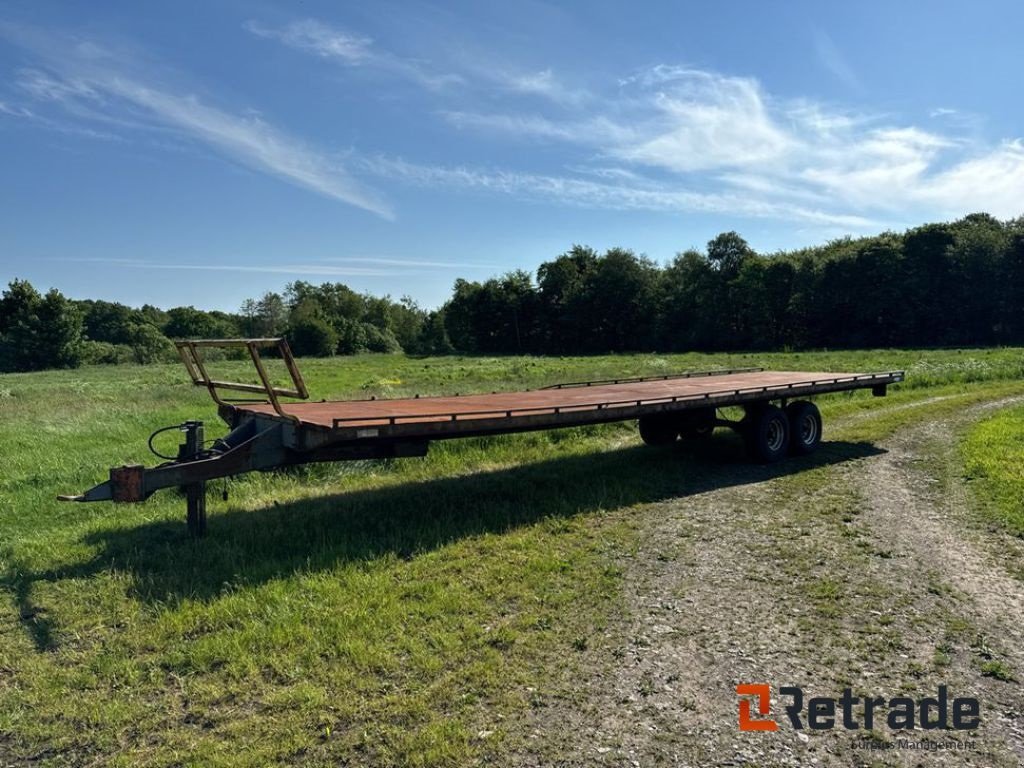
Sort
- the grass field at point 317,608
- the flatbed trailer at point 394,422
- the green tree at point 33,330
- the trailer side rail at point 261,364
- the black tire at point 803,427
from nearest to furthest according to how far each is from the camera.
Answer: the grass field at point 317,608, the trailer side rail at point 261,364, the flatbed trailer at point 394,422, the black tire at point 803,427, the green tree at point 33,330

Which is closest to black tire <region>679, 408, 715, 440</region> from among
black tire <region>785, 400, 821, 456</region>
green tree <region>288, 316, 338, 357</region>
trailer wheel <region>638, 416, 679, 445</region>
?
trailer wheel <region>638, 416, 679, 445</region>

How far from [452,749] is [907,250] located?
209ft

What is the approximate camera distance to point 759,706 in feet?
12.7

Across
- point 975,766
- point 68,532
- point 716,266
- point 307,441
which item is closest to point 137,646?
point 307,441

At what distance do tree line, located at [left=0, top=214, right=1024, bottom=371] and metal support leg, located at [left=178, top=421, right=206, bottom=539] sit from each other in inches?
2252

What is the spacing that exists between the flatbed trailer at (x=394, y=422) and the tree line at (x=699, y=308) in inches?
1943

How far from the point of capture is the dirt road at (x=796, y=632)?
3543 millimetres

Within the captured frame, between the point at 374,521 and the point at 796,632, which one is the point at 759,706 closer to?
the point at 796,632

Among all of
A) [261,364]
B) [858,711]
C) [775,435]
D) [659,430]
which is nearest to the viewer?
[858,711]

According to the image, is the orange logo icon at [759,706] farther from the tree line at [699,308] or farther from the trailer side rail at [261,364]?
the tree line at [699,308]

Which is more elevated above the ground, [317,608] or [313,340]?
[313,340]

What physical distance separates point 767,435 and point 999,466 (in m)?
3.13

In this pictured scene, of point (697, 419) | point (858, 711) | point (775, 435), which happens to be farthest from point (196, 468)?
point (775, 435)

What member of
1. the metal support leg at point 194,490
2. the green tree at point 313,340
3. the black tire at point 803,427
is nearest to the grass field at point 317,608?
the metal support leg at point 194,490
